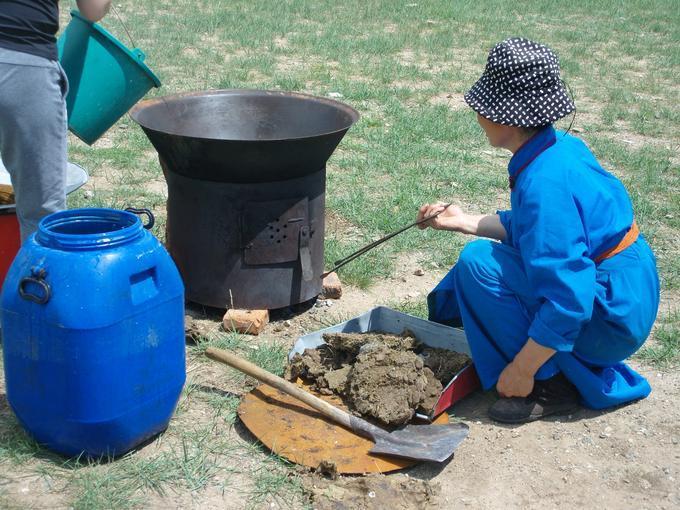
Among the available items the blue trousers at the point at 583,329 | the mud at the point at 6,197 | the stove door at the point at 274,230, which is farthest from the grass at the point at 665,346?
the mud at the point at 6,197

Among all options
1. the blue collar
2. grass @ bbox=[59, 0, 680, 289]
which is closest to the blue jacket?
the blue collar

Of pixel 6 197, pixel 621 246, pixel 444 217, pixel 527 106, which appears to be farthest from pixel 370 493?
pixel 6 197

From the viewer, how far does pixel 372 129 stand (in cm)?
681

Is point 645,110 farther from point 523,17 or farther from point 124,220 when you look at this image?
point 124,220

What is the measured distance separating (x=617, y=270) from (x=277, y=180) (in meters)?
1.46

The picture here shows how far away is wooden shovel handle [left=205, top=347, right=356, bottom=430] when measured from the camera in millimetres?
2982

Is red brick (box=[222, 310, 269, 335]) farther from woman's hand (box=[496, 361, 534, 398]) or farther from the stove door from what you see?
woman's hand (box=[496, 361, 534, 398])

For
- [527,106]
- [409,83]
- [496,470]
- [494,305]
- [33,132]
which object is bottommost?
[496,470]

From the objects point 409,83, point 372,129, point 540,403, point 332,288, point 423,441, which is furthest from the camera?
point 409,83

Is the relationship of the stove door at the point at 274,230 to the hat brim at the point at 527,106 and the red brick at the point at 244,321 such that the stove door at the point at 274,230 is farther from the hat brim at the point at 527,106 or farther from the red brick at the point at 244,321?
the hat brim at the point at 527,106

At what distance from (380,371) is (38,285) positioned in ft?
4.20

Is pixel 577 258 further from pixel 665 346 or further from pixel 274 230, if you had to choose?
pixel 274 230

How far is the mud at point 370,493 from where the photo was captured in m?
2.62

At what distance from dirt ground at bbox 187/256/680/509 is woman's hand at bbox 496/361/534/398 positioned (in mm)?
128
